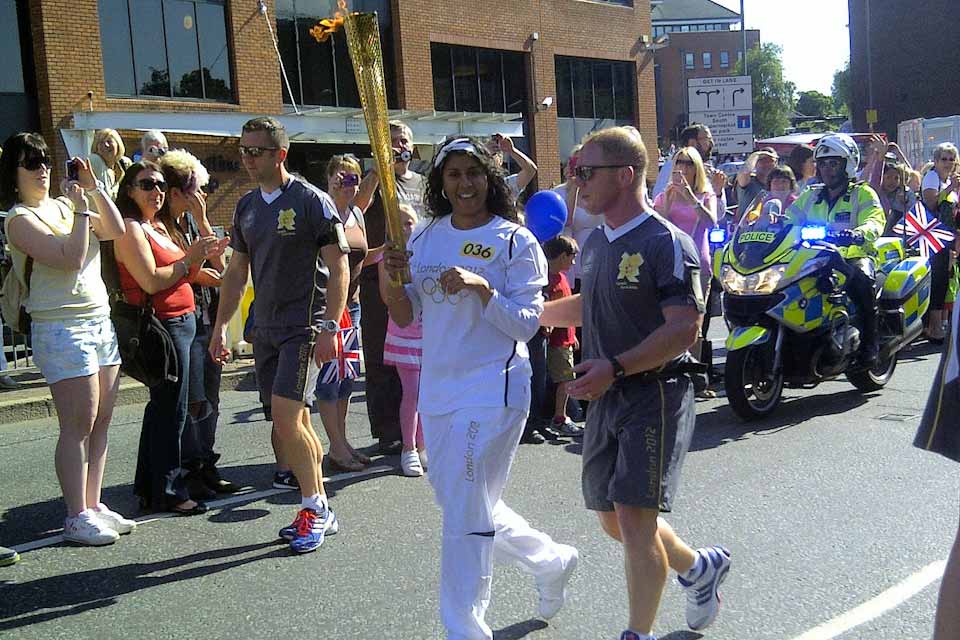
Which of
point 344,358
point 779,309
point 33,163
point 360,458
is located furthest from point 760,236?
point 33,163

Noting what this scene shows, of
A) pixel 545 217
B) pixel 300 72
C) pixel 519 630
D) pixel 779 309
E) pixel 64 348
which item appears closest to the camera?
pixel 519 630

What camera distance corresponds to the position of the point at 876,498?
5633 millimetres

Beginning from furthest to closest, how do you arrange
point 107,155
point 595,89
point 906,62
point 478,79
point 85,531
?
point 906,62 < point 595,89 < point 478,79 < point 107,155 < point 85,531

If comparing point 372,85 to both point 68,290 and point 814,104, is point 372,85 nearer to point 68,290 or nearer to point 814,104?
point 68,290

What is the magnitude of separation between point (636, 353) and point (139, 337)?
3.21 m

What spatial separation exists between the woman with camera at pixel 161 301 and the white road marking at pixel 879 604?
11.3 ft

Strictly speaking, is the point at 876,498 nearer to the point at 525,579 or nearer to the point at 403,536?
the point at 525,579

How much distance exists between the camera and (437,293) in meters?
3.75

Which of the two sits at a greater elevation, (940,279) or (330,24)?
(330,24)

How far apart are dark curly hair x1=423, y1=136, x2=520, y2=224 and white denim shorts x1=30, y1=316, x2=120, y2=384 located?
7.04 feet

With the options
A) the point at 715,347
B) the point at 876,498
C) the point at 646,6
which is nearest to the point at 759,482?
the point at 876,498

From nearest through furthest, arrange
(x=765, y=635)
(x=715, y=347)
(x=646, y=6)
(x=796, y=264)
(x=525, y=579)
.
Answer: (x=765, y=635)
(x=525, y=579)
(x=796, y=264)
(x=715, y=347)
(x=646, y=6)

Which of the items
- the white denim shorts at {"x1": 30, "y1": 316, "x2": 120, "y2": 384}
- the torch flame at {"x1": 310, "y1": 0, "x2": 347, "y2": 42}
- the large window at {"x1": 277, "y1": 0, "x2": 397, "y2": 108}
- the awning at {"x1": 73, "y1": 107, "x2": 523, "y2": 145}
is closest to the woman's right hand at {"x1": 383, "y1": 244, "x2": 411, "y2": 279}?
the torch flame at {"x1": 310, "y1": 0, "x2": 347, "y2": 42}

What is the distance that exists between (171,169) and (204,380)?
4.15 ft
